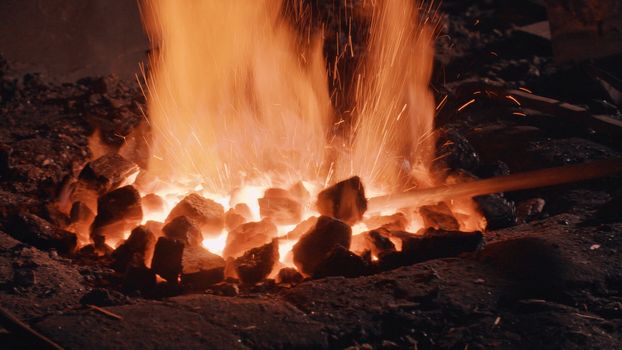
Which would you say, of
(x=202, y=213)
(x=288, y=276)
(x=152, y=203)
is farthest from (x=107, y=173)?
(x=288, y=276)

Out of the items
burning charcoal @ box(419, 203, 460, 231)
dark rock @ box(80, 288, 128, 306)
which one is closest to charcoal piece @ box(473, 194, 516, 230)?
burning charcoal @ box(419, 203, 460, 231)

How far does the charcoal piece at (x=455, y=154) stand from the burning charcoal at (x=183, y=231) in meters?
1.72

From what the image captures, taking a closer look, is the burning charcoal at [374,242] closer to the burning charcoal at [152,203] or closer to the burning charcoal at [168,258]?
the burning charcoal at [168,258]

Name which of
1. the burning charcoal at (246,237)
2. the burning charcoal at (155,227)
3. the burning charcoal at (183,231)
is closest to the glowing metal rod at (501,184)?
the burning charcoal at (246,237)

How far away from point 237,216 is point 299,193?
1.33 feet

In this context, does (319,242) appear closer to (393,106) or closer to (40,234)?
(40,234)

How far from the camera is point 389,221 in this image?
426 centimetres

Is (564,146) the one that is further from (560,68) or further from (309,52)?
(309,52)

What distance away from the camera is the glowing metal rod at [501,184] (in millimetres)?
4285

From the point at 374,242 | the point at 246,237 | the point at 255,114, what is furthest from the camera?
the point at 255,114

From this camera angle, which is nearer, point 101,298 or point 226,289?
→ point 101,298

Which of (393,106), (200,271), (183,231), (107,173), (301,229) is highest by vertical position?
(393,106)

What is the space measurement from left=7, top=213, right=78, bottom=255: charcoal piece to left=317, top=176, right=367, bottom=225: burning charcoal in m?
1.44

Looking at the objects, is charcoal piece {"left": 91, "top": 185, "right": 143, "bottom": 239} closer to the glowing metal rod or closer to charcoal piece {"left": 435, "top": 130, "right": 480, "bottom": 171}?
the glowing metal rod
